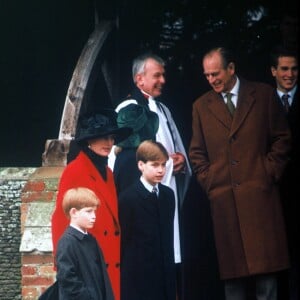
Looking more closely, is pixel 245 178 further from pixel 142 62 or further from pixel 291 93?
pixel 142 62

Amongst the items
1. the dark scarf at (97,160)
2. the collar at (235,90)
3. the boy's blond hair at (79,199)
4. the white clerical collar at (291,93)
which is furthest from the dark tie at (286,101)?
the boy's blond hair at (79,199)

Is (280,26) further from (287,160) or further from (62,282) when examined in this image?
(62,282)

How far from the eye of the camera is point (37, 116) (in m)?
10.1

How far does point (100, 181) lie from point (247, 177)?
956 millimetres

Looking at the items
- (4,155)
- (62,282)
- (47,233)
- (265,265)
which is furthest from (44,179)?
(4,155)

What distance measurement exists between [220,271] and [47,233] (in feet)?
3.95

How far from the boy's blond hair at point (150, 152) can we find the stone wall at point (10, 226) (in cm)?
204

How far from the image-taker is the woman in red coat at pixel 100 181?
7582mm

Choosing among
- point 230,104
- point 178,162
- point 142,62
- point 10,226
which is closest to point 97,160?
point 178,162

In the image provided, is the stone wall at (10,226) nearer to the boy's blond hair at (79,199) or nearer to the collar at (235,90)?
the boy's blond hair at (79,199)

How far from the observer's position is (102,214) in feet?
24.9

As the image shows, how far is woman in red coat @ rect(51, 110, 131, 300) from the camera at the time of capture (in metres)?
7.58

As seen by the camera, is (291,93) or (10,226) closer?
(291,93)

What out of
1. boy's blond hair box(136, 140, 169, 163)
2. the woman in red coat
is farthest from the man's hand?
the woman in red coat
